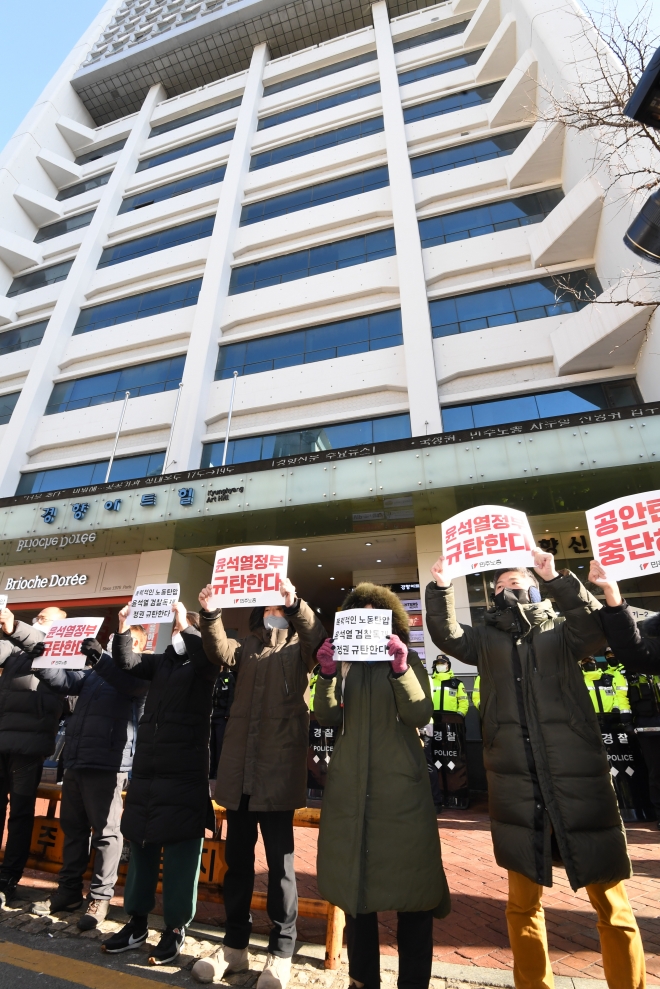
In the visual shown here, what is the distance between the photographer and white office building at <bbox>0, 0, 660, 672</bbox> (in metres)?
11.2

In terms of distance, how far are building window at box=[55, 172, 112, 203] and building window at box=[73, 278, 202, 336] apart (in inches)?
403

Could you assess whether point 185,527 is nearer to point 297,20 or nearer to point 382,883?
point 382,883

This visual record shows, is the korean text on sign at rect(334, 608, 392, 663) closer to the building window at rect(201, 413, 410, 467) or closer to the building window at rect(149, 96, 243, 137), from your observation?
the building window at rect(201, 413, 410, 467)

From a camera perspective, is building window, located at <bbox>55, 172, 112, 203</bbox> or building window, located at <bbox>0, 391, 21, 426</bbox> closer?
building window, located at <bbox>0, 391, 21, 426</bbox>

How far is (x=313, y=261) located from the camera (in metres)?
17.5

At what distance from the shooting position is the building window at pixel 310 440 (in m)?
13.8

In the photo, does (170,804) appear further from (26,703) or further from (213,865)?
(26,703)

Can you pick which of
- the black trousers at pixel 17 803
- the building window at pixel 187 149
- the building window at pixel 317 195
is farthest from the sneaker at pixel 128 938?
the building window at pixel 187 149

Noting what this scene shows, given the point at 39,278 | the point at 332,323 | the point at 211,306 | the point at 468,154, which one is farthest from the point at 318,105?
the point at 39,278

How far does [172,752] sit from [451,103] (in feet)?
78.4

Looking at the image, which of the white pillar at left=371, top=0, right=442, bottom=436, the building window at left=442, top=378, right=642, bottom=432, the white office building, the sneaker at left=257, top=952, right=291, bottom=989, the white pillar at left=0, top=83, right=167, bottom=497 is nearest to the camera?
the sneaker at left=257, top=952, right=291, bottom=989

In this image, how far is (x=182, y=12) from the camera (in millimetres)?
29359

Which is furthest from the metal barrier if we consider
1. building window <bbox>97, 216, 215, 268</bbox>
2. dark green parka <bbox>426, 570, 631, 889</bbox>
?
building window <bbox>97, 216, 215, 268</bbox>

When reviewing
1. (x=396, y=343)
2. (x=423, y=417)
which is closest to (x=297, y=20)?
(x=396, y=343)
